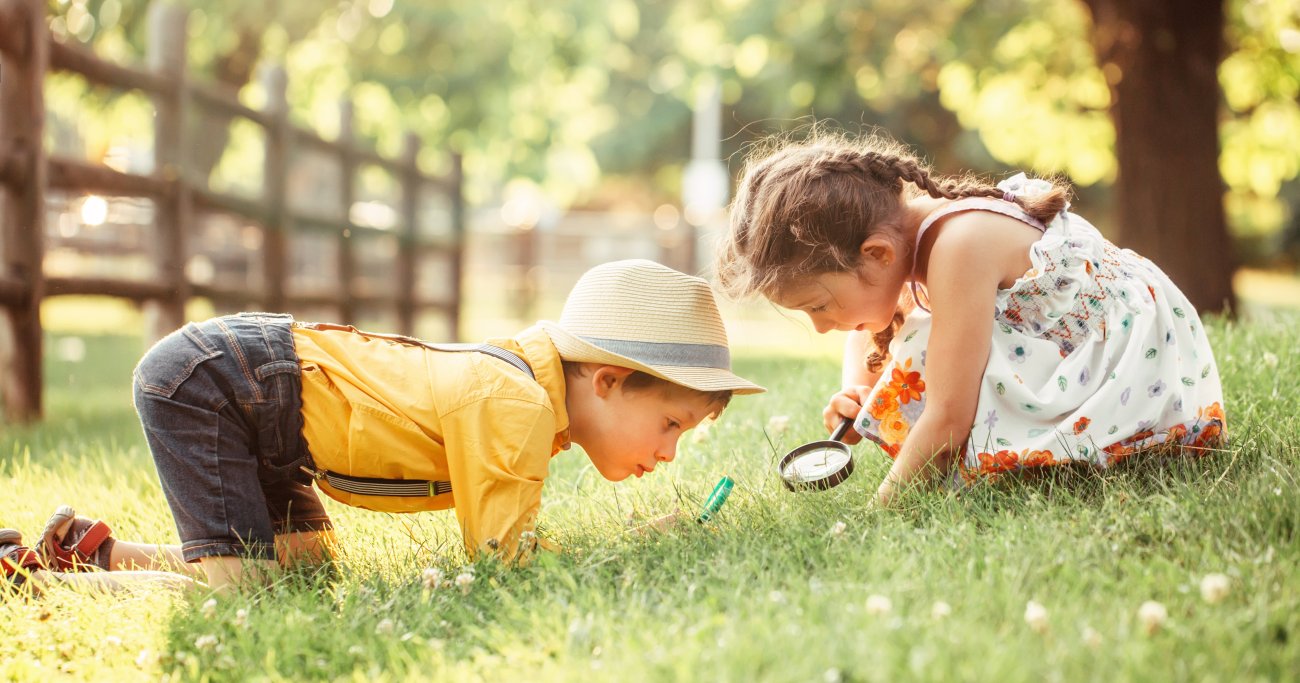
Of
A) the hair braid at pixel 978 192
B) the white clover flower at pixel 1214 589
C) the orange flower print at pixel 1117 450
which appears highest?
the hair braid at pixel 978 192

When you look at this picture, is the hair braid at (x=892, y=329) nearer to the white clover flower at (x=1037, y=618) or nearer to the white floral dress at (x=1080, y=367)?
the white floral dress at (x=1080, y=367)

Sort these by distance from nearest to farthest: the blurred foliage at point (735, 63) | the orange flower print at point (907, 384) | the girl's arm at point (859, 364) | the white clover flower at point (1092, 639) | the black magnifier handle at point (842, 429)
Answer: the white clover flower at point (1092, 639) → the orange flower print at point (907, 384) → the black magnifier handle at point (842, 429) → the girl's arm at point (859, 364) → the blurred foliage at point (735, 63)

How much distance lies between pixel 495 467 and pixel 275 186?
20.5ft

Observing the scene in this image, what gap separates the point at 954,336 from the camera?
8.84 feet

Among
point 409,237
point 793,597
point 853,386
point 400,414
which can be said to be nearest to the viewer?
point 793,597

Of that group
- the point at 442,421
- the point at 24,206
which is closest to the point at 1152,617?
the point at 442,421

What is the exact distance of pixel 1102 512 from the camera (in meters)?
2.34

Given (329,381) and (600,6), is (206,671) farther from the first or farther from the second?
(600,6)

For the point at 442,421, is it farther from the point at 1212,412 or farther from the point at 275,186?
the point at 275,186

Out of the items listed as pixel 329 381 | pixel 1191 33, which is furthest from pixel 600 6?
pixel 329 381

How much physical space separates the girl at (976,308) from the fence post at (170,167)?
170 inches

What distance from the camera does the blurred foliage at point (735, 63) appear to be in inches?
400

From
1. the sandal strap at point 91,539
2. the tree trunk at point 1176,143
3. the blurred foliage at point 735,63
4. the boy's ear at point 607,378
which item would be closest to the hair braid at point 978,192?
the boy's ear at point 607,378

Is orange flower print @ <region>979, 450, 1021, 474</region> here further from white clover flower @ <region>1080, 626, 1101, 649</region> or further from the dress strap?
white clover flower @ <region>1080, 626, 1101, 649</region>
